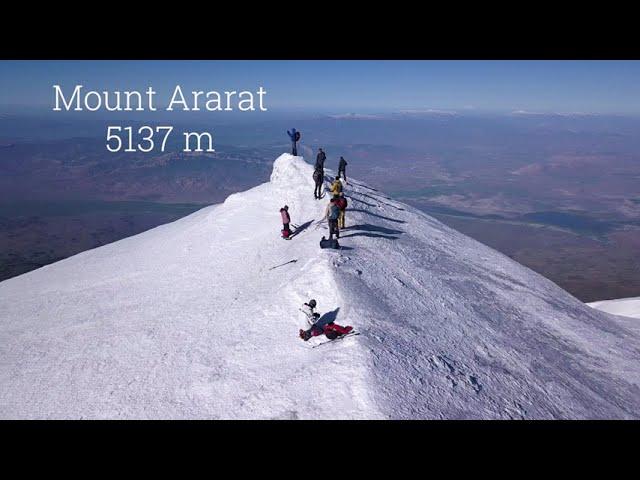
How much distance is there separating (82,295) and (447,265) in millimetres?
17584

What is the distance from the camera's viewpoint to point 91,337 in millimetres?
14836

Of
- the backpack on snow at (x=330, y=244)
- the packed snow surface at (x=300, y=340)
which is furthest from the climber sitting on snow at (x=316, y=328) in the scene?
the backpack on snow at (x=330, y=244)

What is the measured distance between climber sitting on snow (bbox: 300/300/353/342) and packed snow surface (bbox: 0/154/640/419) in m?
0.27

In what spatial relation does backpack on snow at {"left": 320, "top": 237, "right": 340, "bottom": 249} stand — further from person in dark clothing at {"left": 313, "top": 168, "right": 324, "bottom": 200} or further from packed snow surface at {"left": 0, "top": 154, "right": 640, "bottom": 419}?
person in dark clothing at {"left": 313, "top": 168, "right": 324, "bottom": 200}

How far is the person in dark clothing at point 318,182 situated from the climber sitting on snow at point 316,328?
403 inches

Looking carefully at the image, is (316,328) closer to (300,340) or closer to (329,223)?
(300,340)

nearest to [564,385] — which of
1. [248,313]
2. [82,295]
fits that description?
[248,313]

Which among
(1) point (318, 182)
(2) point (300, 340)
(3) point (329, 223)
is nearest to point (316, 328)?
(2) point (300, 340)

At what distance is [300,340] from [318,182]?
1127 cm

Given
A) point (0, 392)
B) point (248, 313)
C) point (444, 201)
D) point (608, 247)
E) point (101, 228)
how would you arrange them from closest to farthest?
point (0, 392)
point (248, 313)
point (608, 247)
point (101, 228)
point (444, 201)

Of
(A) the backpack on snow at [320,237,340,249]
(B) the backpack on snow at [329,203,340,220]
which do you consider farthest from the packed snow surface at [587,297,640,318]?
(B) the backpack on snow at [329,203,340,220]

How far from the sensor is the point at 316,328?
12.7 m

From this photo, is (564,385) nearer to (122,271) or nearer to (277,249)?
(277,249)

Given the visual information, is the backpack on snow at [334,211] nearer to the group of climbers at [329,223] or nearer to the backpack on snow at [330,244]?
the group of climbers at [329,223]
